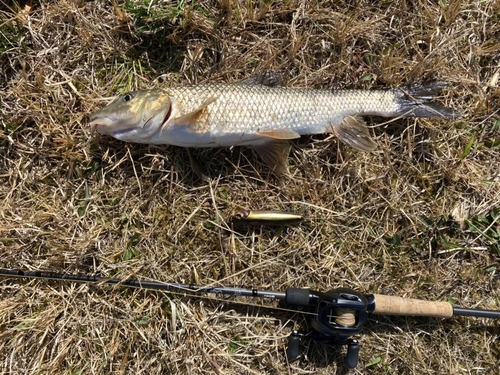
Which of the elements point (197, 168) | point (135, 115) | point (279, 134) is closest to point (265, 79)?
point (279, 134)

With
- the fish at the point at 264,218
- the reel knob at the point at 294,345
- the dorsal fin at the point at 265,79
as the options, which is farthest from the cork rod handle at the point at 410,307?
the dorsal fin at the point at 265,79

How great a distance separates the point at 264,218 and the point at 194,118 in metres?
0.83

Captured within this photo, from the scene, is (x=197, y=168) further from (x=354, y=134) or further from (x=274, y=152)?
(x=354, y=134)

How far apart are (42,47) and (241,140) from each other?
161 centimetres

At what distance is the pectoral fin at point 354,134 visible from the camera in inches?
110

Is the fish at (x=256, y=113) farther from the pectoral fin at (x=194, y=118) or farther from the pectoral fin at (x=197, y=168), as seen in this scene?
the pectoral fin at (x=197, y=168)

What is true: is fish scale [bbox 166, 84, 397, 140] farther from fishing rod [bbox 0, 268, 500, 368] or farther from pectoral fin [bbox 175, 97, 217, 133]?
fishing rod [bbox 0, 268, 500, 368]

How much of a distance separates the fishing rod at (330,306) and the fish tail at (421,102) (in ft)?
4.29

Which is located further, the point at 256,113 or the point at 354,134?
the point at 354,134

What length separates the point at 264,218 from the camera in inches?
109

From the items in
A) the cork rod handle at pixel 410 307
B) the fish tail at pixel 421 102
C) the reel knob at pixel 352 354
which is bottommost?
the reel knob at pixel 352 354

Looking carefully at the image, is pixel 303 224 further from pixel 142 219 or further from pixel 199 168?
pixel 142 219

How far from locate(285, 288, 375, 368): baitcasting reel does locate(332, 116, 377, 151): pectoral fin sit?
1.00 metres

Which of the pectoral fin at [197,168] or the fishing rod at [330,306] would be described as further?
the pectoral fin at [197,168]
